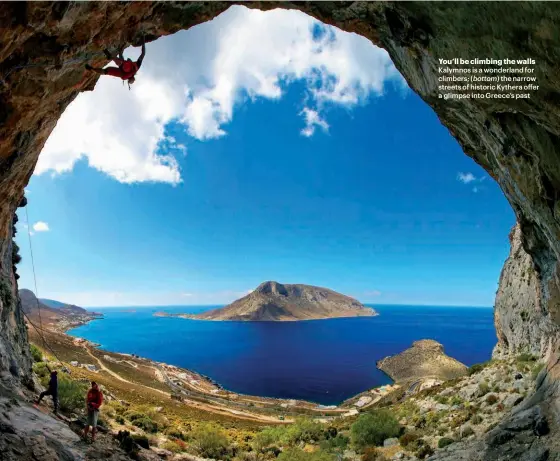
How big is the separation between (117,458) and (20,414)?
170 inches

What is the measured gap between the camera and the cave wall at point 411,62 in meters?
7.89

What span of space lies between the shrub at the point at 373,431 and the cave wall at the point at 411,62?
12715 millimetres

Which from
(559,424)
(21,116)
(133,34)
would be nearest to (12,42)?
(21,116)

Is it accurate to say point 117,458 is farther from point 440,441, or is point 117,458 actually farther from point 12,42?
point 440,441

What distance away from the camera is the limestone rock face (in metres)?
25.5

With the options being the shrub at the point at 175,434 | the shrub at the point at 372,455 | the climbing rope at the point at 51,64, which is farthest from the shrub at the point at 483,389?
the climbing rope at the point at 51,64

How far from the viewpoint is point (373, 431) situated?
22.0 metres

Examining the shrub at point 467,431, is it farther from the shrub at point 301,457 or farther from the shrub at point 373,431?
the shrub at point 301,457

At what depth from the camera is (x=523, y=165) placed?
494 inches

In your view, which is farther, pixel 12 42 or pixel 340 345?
pixel 340 345

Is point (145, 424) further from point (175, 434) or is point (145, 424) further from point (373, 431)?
point (373, 431)

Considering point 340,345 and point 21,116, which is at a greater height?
point 21,116

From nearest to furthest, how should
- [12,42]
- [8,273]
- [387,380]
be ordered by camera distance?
[12,42]
[8,273]
[387,380]

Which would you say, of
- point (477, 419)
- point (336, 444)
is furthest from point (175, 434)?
point (477, 419)
